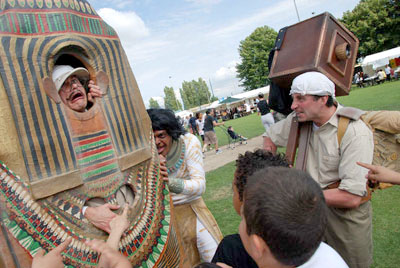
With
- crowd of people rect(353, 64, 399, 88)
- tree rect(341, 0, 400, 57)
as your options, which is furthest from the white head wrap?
tree rect(341, 0, 400, 57)

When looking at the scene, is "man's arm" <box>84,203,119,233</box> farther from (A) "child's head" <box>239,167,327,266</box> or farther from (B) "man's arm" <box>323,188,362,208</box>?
(B) "man's arm" <box>323,188,362,208</box>

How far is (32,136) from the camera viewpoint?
1.37 m

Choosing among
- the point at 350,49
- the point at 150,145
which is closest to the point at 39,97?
the point at 150,145

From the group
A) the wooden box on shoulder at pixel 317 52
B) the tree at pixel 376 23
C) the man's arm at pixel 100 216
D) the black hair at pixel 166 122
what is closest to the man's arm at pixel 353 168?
the wooden box on shoulder at pixel 317 52

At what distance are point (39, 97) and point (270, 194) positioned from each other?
1157mm

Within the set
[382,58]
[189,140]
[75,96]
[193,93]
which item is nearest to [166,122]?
[189,140]

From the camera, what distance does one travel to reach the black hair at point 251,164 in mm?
1514

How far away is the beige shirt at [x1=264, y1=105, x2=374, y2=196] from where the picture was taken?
6.25ft

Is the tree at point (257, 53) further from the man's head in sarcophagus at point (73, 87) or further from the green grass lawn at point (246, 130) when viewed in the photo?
the man's head in sarcophagus at point (73, 87)

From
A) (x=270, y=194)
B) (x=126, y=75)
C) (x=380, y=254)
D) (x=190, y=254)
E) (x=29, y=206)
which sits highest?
(x=126, y=75)

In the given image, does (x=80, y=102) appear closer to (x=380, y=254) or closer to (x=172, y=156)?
(x=172, y=156)

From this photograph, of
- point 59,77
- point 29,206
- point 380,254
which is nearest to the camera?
point 29,206

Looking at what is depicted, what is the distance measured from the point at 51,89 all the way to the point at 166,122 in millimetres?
975

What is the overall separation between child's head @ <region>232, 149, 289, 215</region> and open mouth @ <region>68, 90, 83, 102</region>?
96cm
